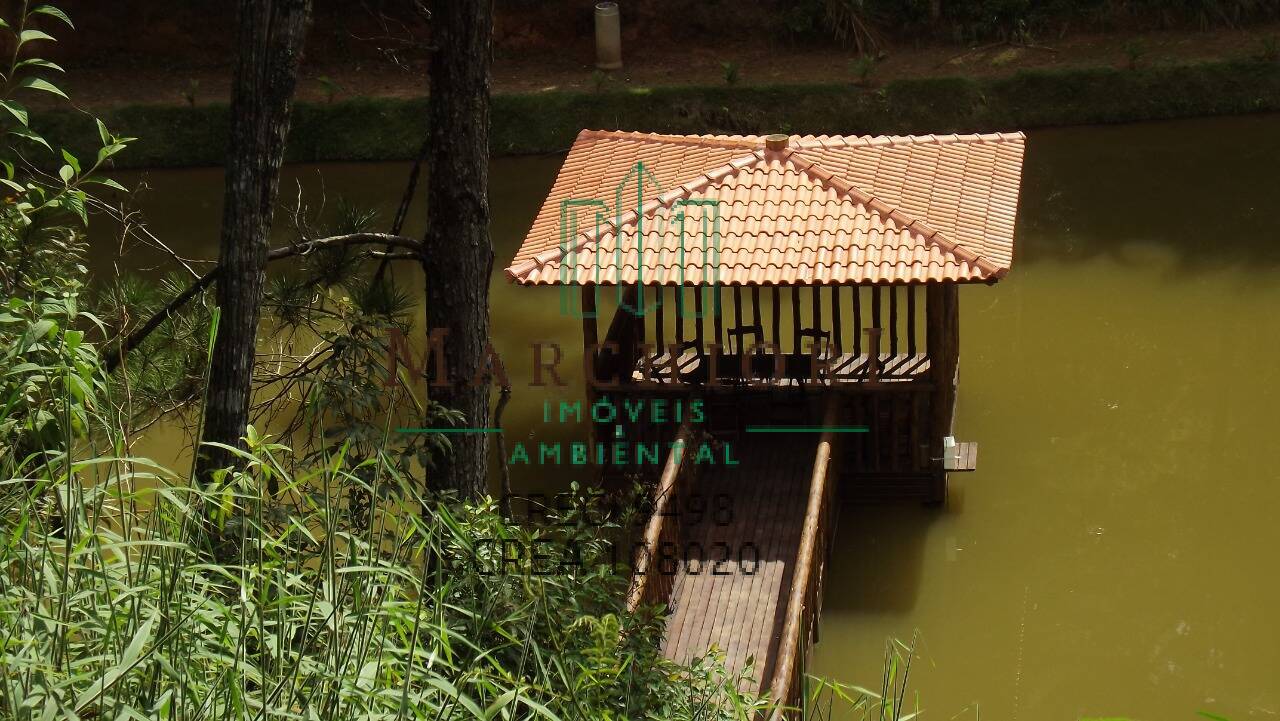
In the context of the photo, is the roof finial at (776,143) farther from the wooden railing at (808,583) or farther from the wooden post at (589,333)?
the wooden railing at (808,583)

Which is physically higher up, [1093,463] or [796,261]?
[796,261]

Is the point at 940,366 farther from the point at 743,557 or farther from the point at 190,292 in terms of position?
the point at 190,292

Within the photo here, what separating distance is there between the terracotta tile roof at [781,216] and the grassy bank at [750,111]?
220 inches

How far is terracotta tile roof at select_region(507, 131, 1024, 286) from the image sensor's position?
858 cm

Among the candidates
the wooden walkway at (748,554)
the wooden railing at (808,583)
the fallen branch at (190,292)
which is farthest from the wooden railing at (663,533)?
the fallen branch at (190,292)

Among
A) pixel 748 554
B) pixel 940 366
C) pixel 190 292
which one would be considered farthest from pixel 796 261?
pixel 190 292

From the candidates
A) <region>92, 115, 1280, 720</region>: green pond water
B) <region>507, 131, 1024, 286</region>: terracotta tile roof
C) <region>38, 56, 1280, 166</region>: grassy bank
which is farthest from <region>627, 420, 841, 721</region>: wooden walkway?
<region>38, 56, 1280, 166</region>: grassy bank

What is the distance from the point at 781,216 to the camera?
29.4ft

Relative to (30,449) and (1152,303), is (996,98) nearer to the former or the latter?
(1152,303)

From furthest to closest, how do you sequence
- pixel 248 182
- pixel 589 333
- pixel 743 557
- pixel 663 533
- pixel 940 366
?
pixel 589 333 < pixel 940 366 < pixel 743 557 < pixel 663 533 < pixel 248 182

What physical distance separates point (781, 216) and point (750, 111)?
6.82 m

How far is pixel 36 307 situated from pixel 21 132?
496 mm

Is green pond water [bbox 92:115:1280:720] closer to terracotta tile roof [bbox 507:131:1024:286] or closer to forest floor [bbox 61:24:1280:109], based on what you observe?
terracotta tile roof [bbox 507:131:1024:286]

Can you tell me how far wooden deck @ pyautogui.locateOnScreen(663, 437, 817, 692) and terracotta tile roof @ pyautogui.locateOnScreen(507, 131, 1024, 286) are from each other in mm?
1137
